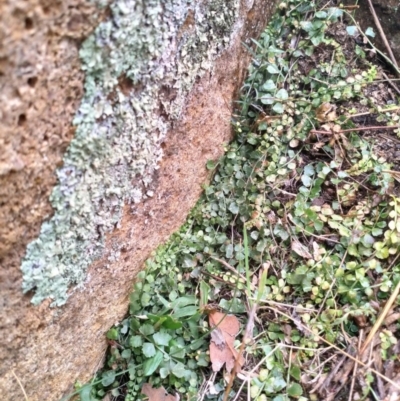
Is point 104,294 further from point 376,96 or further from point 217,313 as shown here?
point 376,96

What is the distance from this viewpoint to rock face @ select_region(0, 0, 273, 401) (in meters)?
0.91

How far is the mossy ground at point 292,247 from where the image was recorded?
1.30m

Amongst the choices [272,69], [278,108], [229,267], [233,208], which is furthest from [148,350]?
[272,69]

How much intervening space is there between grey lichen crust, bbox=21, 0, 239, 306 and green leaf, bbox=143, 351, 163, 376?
30cm

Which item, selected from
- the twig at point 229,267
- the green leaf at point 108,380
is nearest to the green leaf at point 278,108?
the twig at point 229,267

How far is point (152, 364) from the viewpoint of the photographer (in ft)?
4.34

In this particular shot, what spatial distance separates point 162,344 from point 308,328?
0.42 m

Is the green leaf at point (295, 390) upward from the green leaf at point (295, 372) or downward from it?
downward

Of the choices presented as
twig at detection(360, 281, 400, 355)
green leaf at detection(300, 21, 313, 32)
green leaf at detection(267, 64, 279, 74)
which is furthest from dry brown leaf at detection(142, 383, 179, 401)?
green leaf at detection(300, 21, 313, 32)

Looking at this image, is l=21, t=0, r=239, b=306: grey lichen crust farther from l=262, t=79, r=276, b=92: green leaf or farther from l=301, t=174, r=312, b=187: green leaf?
l=301, t=174, r=312, b=187: green leaf

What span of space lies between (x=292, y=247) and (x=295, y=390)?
1.33ft

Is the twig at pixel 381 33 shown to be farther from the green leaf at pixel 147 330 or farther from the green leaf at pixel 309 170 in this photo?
the green leaf at pixel 147 330

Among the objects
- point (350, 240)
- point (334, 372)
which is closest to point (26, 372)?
A: point (334, 372)

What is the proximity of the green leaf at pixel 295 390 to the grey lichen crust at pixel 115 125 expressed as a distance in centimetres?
63
